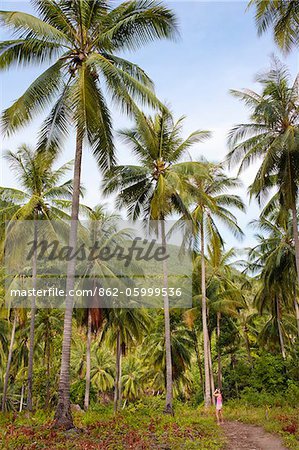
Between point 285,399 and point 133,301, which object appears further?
point 133,301

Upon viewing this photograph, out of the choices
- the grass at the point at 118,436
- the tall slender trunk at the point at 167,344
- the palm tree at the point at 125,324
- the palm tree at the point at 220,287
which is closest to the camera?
the grass at the point at 118,436

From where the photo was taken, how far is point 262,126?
1838 cm

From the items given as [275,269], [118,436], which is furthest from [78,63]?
[275,269]

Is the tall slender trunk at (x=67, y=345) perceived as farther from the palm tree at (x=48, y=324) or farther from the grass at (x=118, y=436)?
the palm tree at (x=48, y=324)

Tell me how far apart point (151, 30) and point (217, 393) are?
503 inches

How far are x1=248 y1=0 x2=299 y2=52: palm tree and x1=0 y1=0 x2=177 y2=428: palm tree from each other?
8.78ft

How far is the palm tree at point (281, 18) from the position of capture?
11.9 metres

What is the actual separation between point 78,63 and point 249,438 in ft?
40.3

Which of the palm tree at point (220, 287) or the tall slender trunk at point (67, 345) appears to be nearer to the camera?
the tall slender trunk at point (67, 345)

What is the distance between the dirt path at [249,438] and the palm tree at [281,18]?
11264mm

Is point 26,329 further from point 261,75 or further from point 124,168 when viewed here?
point 261,75

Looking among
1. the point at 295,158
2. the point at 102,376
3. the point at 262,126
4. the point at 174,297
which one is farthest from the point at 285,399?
the point at 102,376

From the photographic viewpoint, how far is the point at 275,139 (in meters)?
17.0

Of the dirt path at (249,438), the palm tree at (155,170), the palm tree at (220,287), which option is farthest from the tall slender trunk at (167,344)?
the palm tree at (220,287)
